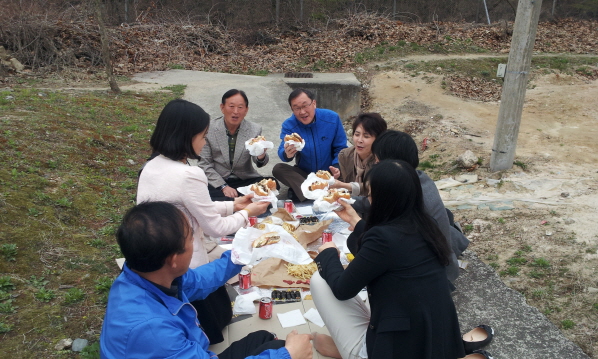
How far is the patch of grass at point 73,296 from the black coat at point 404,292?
2.16 metres

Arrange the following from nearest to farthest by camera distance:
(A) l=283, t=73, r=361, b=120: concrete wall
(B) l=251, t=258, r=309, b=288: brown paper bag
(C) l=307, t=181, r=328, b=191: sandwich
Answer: (B) l=251, t=258, r=309, b=288: brown paper bag < (C) l=307, t=181, r=328, b=191: sandwich < (A) l=283, t=73, r=361, b=120: concrete wall

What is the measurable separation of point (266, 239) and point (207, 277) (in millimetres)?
587

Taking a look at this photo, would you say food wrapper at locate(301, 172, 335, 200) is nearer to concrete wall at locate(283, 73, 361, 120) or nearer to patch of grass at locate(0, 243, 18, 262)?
patch of grass at locate(0, 243, 18, 262)

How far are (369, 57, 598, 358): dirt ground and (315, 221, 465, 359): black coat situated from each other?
151 cm

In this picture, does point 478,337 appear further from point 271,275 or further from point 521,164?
point 521,164

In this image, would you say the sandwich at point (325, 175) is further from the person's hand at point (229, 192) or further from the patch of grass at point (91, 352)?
the patch of grass at point (91, 352)

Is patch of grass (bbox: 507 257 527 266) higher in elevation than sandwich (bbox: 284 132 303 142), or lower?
lower

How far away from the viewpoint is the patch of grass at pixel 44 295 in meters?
3.29

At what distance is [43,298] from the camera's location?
10.8 ft

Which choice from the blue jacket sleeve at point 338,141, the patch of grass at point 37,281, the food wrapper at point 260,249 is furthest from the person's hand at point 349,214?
the patch of grass at point 37,281

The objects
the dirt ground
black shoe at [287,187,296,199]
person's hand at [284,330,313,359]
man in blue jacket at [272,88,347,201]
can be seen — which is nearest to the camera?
person's hand at [284,330,313,359]

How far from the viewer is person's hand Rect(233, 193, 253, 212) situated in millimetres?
3504

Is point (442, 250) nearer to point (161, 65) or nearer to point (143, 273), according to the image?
point (143, 273)

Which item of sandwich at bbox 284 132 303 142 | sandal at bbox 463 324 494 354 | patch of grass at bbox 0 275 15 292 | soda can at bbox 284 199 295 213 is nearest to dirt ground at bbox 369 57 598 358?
sandal at bbox 463 324 494 354
